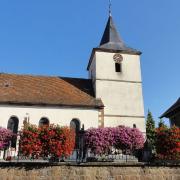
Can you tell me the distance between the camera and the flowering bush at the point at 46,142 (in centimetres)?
1242

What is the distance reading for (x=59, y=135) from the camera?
12953 millimetres

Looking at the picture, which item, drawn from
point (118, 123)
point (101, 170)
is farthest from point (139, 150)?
point (101, 170)

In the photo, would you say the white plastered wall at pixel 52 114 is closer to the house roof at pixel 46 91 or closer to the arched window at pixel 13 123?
the arched window at pixel 13 123

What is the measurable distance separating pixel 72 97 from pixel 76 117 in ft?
7.42

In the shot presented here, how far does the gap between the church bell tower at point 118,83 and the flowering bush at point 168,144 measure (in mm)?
9298

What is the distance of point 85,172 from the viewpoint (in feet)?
37.1

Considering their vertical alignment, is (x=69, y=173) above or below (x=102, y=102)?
below

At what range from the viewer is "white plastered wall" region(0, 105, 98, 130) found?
22062 millimetres

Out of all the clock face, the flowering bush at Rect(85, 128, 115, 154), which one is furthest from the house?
the flowering bush at Rect(85, 128, 115, 154)

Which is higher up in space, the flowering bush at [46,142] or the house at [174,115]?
the house at [174,115]

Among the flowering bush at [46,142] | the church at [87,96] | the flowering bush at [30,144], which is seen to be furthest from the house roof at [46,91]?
the flowering bush at [30,144]

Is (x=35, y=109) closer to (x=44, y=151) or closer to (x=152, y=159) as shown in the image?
(x=44, y=151)

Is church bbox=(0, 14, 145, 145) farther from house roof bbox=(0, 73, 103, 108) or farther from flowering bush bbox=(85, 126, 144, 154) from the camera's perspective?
flowering bush bbox=(85, 126, 144, 154)

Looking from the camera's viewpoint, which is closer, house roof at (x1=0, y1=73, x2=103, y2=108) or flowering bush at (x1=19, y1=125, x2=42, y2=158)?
flowering bush at (x1=19, y1=125, x2=42, y2=158)
